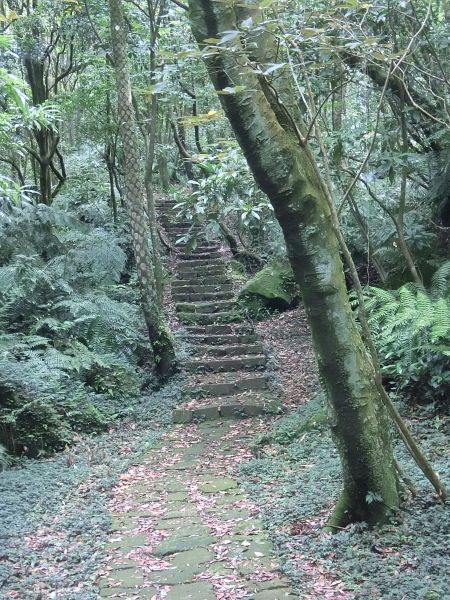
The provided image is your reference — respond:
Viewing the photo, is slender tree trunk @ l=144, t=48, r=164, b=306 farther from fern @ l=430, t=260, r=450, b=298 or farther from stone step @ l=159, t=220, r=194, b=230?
stone step @ l=159, t=220, r=194, b=230

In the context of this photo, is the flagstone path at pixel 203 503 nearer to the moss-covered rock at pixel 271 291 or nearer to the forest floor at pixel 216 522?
the forest floor at pixel 216 522

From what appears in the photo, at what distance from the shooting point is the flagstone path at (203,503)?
3639 millimetres

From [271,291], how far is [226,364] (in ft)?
9.16

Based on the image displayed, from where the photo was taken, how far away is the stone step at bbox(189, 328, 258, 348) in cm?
1068

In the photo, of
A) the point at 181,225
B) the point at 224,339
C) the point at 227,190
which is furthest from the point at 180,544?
the point at 181,225

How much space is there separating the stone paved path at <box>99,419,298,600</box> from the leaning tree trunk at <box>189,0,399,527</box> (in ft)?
2.35

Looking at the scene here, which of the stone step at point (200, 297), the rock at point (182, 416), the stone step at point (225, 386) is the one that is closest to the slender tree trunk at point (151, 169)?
the stone step at point (200, 297)

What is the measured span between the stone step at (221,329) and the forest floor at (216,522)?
12.0ft

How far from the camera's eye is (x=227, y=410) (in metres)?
8.21

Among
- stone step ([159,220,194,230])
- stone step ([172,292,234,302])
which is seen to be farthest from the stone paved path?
stone step ([159,220,194,230])

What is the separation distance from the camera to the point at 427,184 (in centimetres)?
859

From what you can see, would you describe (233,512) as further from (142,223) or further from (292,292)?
(292,292)

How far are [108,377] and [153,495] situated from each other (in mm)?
3556

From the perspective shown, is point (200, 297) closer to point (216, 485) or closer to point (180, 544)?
point (216, 485)
